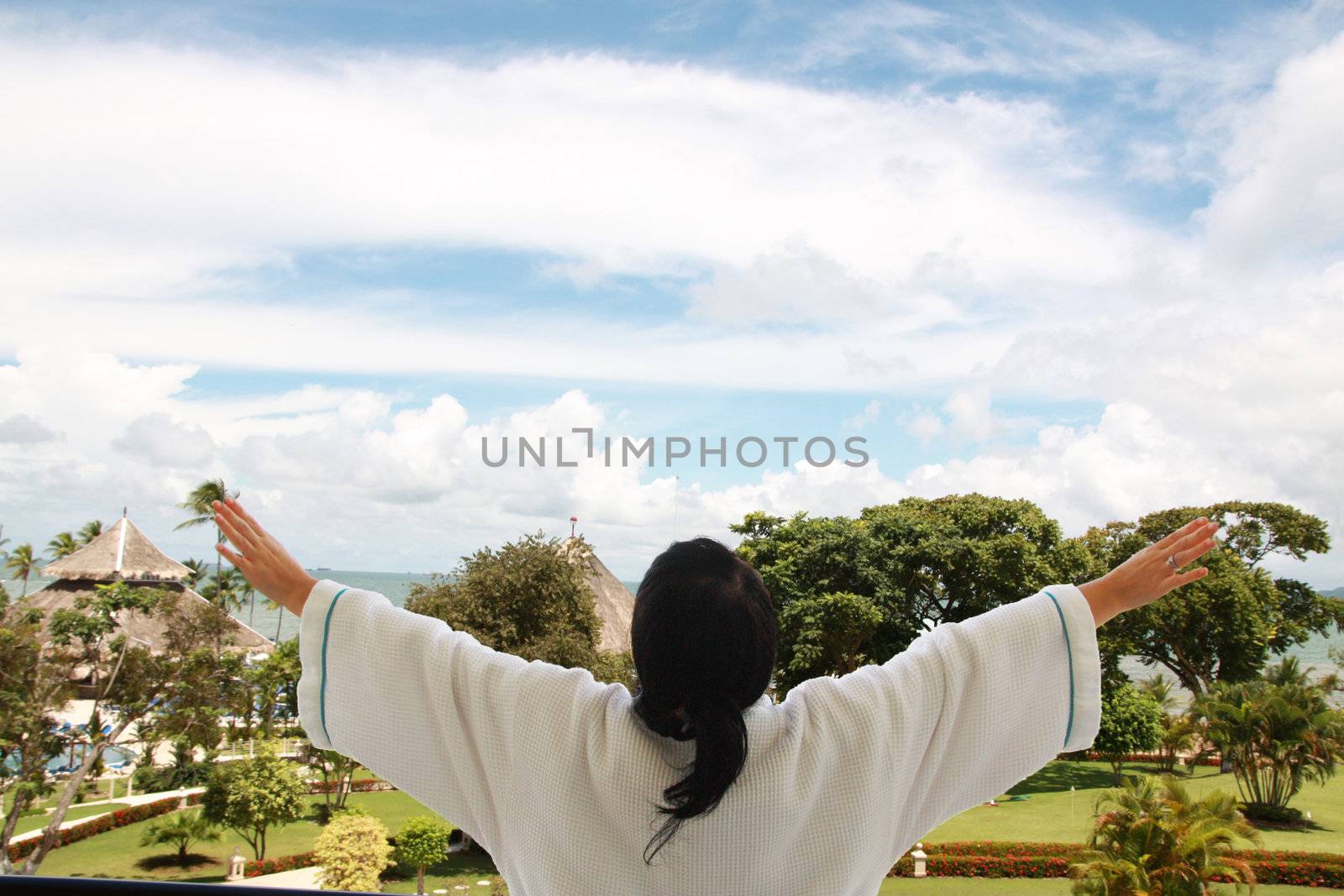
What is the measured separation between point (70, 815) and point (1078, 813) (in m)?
15.5

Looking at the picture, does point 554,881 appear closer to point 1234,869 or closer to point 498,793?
point 498,793

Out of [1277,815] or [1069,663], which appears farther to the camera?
[1277,815]

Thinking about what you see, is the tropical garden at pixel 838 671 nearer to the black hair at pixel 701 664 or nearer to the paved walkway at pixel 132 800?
the paved walkway at pixel 132 800

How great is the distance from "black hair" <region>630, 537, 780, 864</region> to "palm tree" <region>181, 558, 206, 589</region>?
77.0ft

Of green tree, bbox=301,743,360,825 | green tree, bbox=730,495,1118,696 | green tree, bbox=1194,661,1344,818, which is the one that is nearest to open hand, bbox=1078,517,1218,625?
green tree, bbox=1194,661,1344,818

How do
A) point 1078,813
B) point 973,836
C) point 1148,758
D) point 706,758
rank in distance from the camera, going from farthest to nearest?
point 1148,758, point 1078,813, point 973,836, point 706,758

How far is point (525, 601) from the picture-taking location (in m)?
13.9

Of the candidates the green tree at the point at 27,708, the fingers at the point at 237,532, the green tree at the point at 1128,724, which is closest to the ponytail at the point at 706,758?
the fingers at the point at 237,532

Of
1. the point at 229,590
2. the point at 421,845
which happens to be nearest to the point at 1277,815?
the point at 421,845

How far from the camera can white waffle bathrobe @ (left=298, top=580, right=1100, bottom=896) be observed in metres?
0.90

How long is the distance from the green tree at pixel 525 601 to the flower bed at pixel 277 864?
3.97 meters

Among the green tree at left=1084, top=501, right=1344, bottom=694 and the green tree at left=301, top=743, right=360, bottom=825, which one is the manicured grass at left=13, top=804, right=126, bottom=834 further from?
the green tree at left=1084, top=501, right=1344, bottom=694

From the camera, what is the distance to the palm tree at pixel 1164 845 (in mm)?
9508

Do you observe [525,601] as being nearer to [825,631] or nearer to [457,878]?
[457,878]
